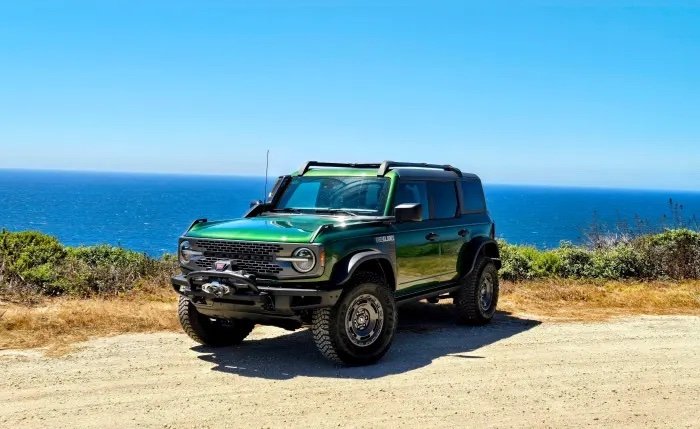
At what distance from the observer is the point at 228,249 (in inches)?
306

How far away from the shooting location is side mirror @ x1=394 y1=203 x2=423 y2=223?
832 cm

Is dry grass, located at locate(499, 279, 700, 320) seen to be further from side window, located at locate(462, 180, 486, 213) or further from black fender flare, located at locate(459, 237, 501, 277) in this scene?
side window, located at locate(462, 180, 486, 213)

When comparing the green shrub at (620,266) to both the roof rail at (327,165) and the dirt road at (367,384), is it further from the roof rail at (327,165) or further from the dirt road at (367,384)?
the roof rail at (327,165)

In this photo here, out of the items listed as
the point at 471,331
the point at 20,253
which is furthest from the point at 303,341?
the point at 20,253

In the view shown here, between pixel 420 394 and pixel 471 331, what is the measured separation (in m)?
3.51

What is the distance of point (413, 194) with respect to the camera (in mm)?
9227

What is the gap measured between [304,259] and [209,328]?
1921 mm

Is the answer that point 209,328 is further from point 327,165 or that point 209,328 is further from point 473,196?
point 473,196

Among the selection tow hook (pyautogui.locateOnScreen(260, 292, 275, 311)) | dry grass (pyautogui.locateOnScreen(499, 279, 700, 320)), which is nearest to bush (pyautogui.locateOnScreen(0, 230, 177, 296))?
tow hook (pyautogui.locateOnScreen(260, 292, 275, 311))

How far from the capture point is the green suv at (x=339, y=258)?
24.4 feet

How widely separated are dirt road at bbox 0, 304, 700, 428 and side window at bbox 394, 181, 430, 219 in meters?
1.77

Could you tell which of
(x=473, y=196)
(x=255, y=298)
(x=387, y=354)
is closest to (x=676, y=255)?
(x=473, y=196)

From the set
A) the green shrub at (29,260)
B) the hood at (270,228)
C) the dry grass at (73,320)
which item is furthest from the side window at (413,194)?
the green shrub at (29,260)

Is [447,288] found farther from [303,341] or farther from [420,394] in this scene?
[420,394]
